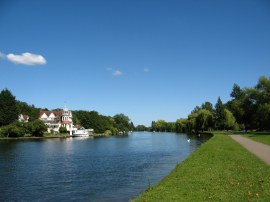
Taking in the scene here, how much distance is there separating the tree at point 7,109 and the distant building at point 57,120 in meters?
23.7

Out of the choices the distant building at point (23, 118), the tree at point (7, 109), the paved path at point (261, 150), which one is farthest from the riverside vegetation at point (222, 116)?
the paved path at point (261, 150)

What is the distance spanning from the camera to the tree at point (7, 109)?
119875 mm

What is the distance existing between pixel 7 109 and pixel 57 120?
45332 mm

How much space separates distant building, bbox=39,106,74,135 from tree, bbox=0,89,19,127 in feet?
77.7

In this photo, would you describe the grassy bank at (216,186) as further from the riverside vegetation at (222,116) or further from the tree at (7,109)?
the tree at (7,109)

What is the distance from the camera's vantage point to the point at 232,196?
13547mm

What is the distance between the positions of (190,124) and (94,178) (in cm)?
12616

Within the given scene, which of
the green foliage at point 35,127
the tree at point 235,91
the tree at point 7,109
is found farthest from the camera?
the tree at point 235,91

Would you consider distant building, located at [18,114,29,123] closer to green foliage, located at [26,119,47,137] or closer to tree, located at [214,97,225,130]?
green foliage, located at [26,119,47,137]

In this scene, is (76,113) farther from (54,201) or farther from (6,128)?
(54,201)

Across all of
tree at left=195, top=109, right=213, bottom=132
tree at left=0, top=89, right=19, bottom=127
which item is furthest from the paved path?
tree at left=0, top=89, right=19, bottom=127

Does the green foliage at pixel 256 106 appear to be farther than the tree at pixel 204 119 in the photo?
No

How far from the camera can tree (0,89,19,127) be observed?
119875 millimetres

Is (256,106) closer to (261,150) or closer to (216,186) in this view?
(261,150)
